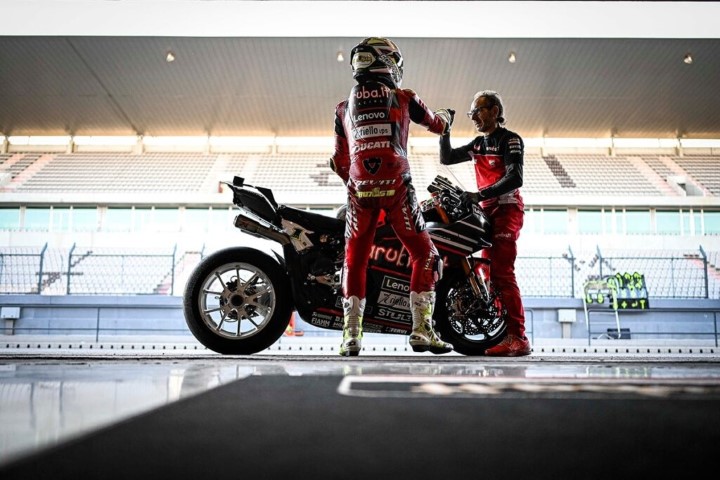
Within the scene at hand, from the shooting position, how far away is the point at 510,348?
301 cm

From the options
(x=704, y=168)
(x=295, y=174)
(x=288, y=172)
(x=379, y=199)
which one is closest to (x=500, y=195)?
(x=379, y=199)

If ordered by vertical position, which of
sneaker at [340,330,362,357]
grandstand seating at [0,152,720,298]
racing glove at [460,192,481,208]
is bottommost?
sneaker at [340,330,362,357]

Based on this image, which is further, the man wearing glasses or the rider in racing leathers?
the man wearing glasses

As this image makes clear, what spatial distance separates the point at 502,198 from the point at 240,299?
4.81 ft

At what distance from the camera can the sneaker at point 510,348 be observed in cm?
299

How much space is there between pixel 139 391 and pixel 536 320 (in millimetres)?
9077

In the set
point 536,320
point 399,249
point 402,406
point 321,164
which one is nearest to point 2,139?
point 321,164

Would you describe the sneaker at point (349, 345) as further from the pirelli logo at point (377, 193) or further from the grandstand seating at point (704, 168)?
the grandstand seating at point (704, 168)

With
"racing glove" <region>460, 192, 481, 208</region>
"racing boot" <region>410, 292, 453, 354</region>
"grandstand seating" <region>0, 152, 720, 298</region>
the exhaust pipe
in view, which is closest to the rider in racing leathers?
"racing boot" <region>410, 292, 453, 354</region>

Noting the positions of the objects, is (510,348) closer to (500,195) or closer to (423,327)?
(423,327)

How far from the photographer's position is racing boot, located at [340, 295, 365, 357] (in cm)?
260

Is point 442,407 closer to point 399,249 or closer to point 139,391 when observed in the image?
point 139,391

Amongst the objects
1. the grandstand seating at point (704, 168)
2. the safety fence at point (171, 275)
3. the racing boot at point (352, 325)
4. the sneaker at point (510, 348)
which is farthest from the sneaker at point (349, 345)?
the grandstand seating at point (704, 168)

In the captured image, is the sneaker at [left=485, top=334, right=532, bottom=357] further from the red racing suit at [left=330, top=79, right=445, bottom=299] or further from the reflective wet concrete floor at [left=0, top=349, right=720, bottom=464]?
the reflective wet concrete floor at [left=0, top=349, right=720, bottom=464]
